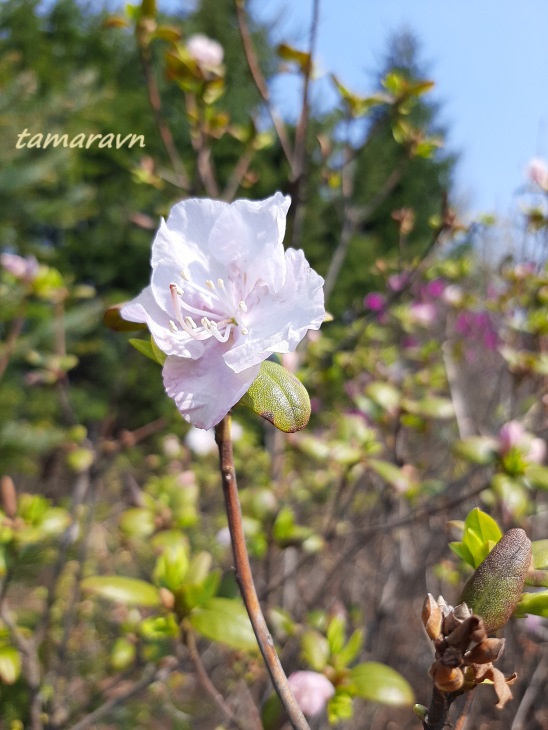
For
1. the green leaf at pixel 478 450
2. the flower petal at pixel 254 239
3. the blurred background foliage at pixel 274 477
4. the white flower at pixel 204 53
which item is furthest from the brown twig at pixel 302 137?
the flower petal at pixel 254 239

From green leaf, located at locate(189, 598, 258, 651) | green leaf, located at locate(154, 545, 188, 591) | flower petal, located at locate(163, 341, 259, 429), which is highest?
flower petal, located at locate(163, 341, 259, 429)

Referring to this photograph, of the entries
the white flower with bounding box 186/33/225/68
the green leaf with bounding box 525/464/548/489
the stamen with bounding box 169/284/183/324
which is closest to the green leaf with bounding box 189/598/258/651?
the stamen with bounding box 169/284/183/324

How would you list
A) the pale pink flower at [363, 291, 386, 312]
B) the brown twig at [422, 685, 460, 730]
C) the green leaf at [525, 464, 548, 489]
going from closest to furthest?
the brown twig at [422, 685, 460, 730] < the green leaf at [525, 464, 548, 489] < the pale pink flower at [363, 291, 386, 312]

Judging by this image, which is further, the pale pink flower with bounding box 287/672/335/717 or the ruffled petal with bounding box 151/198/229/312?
the pale pink flower with bounding box 287/672/335/717

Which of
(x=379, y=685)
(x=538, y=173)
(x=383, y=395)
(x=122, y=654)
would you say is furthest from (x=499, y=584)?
(x=538, y=173)

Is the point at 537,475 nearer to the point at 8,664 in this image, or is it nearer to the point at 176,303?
the point at 176,303

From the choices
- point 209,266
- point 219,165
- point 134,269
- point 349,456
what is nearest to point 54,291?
point 349,456

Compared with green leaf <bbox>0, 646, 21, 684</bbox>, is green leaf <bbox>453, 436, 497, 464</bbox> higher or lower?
higher

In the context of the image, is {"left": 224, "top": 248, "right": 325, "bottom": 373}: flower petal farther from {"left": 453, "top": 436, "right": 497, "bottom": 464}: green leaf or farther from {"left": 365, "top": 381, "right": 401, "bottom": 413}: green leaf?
{"left": 365, "top": 381, "right": 401, "bottom": 413}: green leaf
